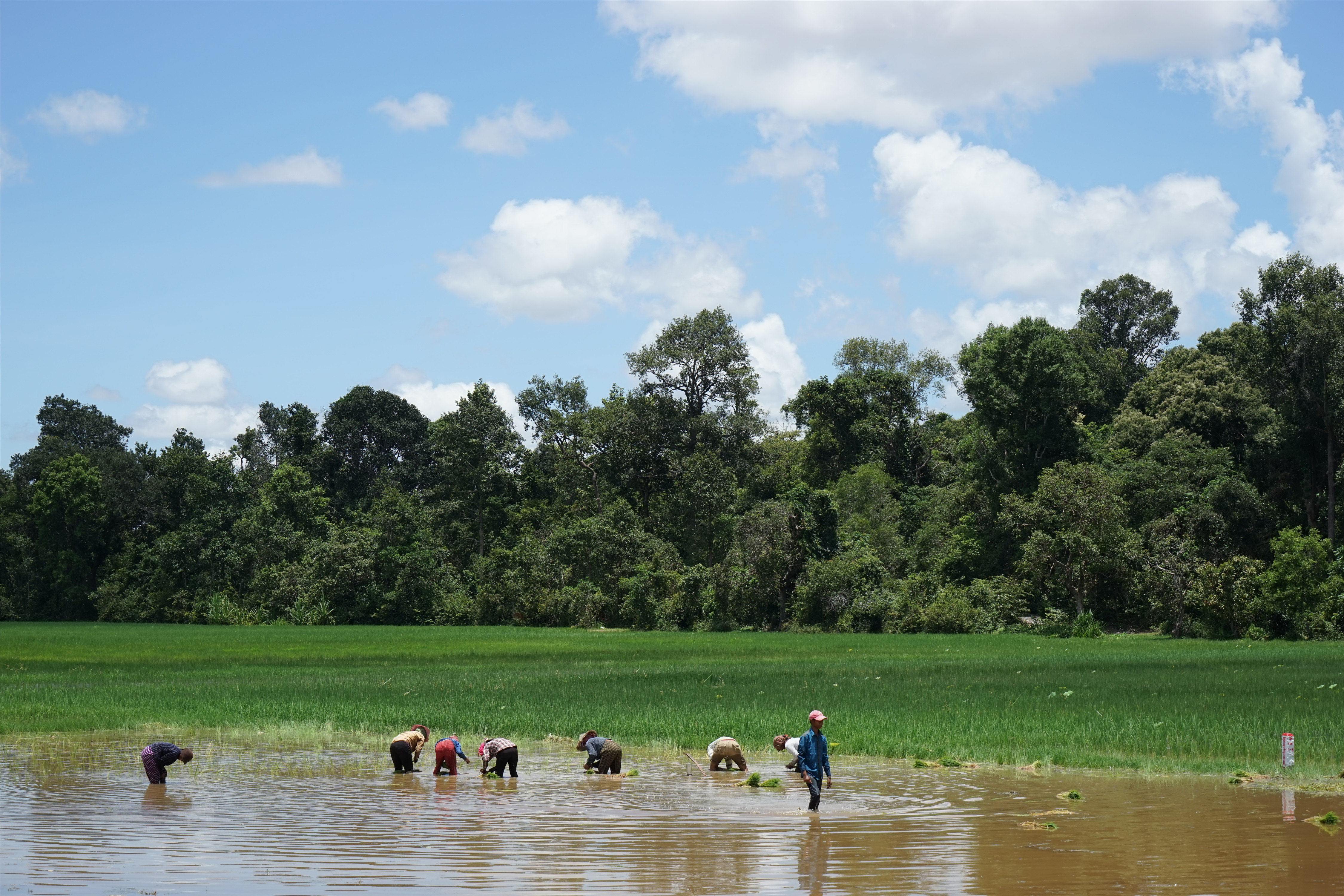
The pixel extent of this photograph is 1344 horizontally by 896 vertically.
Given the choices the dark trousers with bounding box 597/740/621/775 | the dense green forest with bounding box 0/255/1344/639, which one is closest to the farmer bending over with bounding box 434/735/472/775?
the dark trousers with bounding box 597/740/621/775

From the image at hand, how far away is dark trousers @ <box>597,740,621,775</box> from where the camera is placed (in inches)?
606

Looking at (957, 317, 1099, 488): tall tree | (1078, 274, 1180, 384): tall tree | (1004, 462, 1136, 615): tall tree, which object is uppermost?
(1078, 274, 1180, 384): tall tree

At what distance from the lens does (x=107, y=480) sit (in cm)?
8731

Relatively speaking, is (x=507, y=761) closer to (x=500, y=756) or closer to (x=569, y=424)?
(x=500, y=756)

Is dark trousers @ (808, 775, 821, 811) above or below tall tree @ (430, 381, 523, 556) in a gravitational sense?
below

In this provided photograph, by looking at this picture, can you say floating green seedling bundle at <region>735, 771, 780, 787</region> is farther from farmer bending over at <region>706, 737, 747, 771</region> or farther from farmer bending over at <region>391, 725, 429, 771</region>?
farmer bending over at <region>391, 725, 429, 771</region>

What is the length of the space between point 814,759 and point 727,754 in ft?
11.8

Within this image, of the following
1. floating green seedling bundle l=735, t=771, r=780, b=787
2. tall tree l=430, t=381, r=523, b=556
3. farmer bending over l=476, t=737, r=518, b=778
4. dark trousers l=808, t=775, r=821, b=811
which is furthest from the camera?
tall tree l=430, t=381, r=523, b=556

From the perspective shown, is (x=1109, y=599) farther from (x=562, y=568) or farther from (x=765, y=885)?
(x=765, y=885)

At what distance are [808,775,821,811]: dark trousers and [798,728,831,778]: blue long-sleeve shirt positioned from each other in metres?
0.02

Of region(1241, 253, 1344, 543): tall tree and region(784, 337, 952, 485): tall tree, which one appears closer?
region(1241, 253, 1344, 543): tall tree

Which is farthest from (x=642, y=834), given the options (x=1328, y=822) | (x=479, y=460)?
(x=479, y=460)

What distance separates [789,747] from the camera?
17.6 meters

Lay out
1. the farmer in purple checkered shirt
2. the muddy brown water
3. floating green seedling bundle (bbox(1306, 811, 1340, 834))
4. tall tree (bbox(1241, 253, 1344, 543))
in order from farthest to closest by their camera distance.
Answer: tall tree (bbox(1241, 253, 1344, 543))
the farmer in purple checkered shirt
floating green seedling bundle (bbox(1306, 811, 1340, 834))
the muddy brown water
